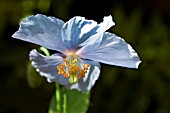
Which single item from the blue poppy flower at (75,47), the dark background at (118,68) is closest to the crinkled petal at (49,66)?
the blue poppy flower at (75,47)

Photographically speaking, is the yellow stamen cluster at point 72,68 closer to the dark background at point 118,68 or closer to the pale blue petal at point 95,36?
the pale blue petal at point 95,36

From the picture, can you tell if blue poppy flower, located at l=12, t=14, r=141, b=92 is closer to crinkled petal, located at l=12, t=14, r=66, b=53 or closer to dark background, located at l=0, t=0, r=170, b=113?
crinkled petal, located at l=12, t=14, r=66, b=53

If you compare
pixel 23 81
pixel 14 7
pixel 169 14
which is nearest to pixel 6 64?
pixel 23 81

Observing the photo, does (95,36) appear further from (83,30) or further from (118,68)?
(118,68)

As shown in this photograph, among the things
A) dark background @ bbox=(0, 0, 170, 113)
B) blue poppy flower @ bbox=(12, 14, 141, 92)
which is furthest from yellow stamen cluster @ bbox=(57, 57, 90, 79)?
dark background @ bbox=(0, 0, 170, 113)

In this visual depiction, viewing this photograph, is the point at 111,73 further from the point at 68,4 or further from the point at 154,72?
the point at 68,4
